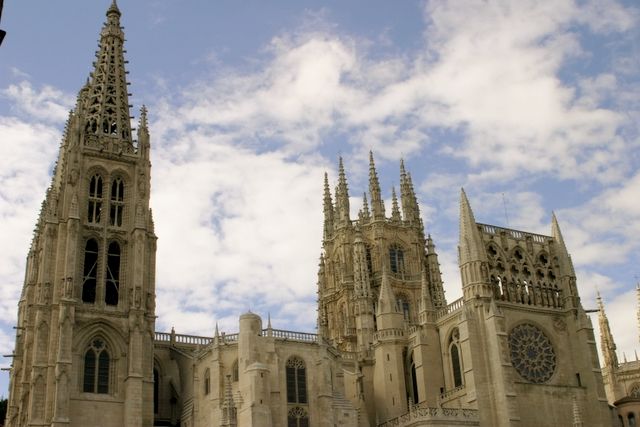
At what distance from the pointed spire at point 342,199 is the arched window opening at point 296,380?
27.5 meters

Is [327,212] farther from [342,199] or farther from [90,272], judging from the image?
[90,272]

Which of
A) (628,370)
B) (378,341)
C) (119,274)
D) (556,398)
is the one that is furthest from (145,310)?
(628,370)

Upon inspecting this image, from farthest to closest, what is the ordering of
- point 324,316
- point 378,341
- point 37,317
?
point 324,316, point 378,341, point 37,317

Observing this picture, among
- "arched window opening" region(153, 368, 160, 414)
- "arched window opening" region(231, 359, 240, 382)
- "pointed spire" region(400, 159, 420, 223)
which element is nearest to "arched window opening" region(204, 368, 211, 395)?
"arched window opening" region(231, 359, 240, 382)

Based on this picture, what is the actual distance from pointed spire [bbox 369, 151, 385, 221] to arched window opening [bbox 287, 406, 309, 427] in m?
29.7

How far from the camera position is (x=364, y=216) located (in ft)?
257

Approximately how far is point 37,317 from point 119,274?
6.40 metres

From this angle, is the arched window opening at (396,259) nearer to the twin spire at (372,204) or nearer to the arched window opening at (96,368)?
the twin spire at (372,204)

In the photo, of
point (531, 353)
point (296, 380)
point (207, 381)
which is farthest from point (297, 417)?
point (531, 353)

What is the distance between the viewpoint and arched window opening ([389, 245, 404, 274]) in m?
75.3

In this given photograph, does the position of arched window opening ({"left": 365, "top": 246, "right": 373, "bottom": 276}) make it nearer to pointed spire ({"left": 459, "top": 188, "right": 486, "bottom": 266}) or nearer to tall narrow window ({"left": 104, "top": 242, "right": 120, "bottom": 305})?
pointed spire ({"left": 459, "top": 188, "right": 486, "bottom": 266})

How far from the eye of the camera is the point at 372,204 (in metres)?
78.5

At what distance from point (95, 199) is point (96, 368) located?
11923mm

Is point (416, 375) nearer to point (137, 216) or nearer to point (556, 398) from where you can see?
point (556, 398)
